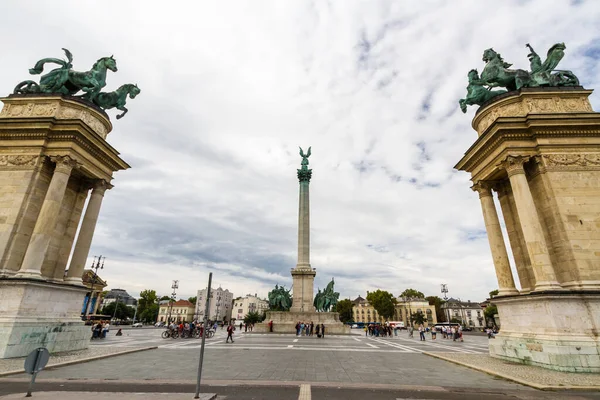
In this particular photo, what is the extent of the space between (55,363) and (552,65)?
27.7 m

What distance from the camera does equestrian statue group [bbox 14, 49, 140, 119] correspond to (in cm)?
1819

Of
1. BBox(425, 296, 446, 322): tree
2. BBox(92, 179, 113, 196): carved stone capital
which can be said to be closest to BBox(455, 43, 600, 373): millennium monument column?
BBox(92, 179, 113, 196): carved stone capital

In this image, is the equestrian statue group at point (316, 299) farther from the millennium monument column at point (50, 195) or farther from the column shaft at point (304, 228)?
the millennium monument column at point (50, 195)

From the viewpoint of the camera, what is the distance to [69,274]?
16703mm

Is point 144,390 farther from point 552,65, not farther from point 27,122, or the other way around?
point 552,65

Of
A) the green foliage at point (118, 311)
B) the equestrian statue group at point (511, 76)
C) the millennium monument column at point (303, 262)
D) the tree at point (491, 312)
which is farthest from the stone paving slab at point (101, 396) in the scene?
the green foliage at point (118, 311)

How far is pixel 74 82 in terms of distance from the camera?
1869cm

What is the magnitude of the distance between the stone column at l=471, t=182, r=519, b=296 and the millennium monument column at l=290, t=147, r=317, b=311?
25.3 m

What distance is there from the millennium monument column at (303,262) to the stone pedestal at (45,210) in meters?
25.4

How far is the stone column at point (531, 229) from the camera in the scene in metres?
13.1

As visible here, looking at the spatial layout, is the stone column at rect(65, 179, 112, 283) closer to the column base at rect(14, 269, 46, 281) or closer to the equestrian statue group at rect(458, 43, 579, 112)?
the column base at rect(14, 269, 46, 281)

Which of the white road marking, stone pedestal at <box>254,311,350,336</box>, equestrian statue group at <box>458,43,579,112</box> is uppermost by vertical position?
equestrian statue group at <box>458,43,579,112</box>

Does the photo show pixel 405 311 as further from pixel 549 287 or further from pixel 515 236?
pixel 549 287

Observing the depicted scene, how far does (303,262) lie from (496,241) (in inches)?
1063
